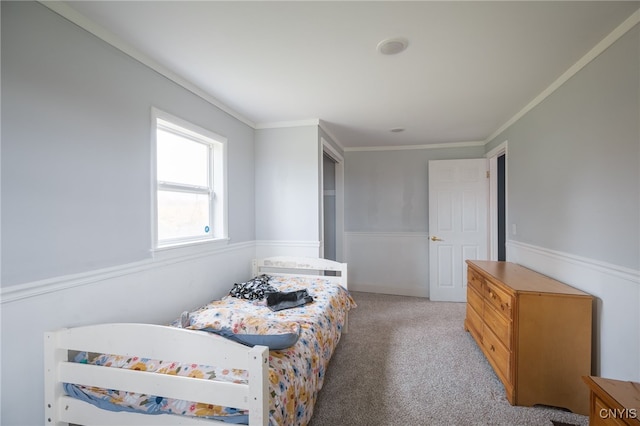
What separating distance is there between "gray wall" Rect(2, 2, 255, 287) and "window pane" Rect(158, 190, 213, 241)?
9.9 inches

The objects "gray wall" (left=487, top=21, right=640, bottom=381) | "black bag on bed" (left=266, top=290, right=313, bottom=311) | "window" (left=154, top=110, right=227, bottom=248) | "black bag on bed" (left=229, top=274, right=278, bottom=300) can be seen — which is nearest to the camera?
"gray wall" (left=487, top=21, right=640, bottom=381)

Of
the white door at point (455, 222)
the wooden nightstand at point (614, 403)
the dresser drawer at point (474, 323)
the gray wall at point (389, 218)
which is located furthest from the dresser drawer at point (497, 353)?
the gray wall at point (389, 218)

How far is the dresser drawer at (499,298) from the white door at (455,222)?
1707 mm

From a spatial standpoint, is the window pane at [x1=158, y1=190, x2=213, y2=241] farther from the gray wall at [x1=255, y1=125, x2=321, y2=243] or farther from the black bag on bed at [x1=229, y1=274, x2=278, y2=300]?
the gray wall at [x1=255, y1=125, x2=321, y2=243]

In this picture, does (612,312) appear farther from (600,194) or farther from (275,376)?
(275,376)

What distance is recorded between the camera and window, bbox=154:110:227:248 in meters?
2.12

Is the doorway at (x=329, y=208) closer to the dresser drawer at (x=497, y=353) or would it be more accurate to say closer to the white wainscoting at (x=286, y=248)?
the white wainscoting at (x=286, y=248)

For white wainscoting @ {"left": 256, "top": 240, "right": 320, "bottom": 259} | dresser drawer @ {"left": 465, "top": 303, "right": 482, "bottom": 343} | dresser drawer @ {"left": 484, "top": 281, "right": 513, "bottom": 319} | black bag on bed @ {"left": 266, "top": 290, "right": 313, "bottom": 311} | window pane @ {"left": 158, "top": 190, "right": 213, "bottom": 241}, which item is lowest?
dresser drawer @ {"left": 465, "top": 303, "right": 482, "bottom": 343}

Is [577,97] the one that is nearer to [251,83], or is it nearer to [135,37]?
[251,83]

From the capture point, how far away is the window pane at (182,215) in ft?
7.03

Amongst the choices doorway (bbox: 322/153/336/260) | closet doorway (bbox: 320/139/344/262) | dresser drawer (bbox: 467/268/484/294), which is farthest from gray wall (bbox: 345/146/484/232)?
dresser drawer (bbox: 467/268/484/294)

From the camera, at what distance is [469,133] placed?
3.78m

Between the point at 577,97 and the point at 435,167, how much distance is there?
7.14 feet

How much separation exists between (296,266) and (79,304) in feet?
6.27
